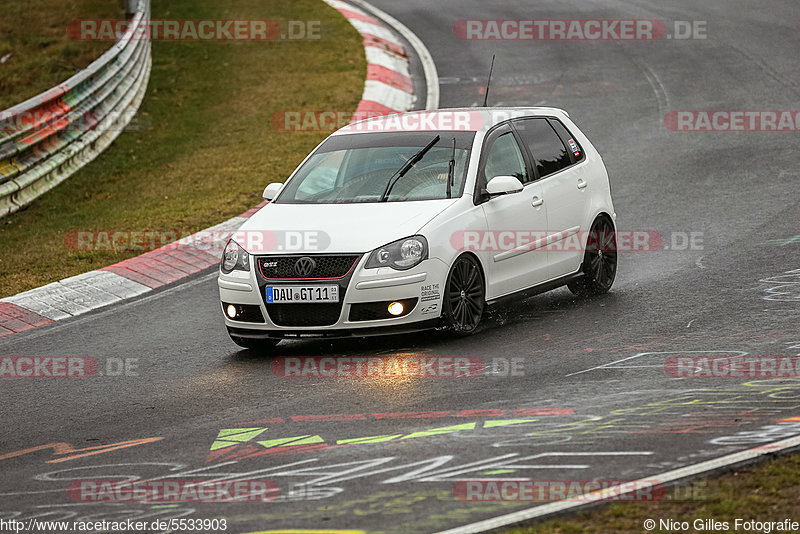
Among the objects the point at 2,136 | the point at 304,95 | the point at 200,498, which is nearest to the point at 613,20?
the point at 304,95

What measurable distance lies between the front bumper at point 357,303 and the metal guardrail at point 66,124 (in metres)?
6.81

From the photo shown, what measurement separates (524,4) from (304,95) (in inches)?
369

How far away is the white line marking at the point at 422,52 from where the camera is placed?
19206 millimetres

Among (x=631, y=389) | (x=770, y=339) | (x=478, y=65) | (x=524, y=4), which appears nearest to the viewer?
(x=631, y=389)

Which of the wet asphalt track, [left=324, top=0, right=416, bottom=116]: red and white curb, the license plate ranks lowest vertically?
the wet asphalt track

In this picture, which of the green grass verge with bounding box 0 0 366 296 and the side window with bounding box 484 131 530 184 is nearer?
the side window with bounding box 484 131 530 184

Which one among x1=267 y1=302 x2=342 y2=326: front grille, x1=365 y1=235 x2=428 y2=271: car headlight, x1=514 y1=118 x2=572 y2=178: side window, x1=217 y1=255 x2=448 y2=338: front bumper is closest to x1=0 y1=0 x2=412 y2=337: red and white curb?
x1=217 y1=255 x2=448 y2=338: front bumper

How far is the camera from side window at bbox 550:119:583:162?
35.1ft

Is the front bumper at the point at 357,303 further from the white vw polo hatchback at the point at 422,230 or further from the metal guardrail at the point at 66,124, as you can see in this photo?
the metal guardrail at the point at 66,124

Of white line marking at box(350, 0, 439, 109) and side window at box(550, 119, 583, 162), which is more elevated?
white line marking at box(350, 0, 439, 109)

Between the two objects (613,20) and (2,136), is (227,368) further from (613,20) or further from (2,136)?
(613,20)

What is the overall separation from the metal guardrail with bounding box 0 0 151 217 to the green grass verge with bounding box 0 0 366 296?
23 cm

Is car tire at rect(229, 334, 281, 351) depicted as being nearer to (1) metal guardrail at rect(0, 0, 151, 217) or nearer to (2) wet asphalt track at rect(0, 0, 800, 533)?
(2) wet asphalt track at rect(0, 0, 800, 533)

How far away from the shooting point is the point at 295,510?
5.50 m
